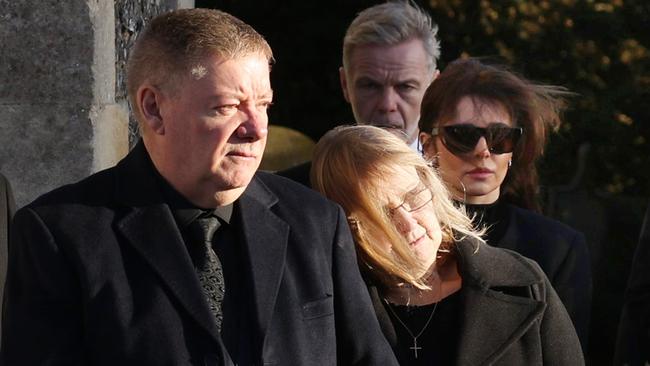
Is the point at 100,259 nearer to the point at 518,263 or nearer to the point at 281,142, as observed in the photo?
the point at 518,263

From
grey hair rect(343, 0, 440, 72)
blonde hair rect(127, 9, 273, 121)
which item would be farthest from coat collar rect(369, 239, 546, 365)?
grey hair rect(343, 0, 440, 72)

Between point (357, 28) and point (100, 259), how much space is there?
8.79 ft

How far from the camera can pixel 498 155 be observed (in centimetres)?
438

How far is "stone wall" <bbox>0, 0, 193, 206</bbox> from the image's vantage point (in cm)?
441

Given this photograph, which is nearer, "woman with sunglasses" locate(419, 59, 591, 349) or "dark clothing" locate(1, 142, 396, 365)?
"dark clothing" locate(1, 142, 396, 365)

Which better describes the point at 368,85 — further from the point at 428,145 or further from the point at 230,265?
the point at 230,265

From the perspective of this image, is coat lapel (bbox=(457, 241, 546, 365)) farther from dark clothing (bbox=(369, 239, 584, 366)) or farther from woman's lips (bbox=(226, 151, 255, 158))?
woman's lips (bbox=(226, 151, 255, 158))

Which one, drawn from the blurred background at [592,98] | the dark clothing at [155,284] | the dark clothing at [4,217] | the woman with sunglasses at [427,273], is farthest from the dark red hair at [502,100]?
the blurred background at [592,98]

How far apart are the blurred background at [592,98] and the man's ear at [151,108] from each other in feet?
17.9

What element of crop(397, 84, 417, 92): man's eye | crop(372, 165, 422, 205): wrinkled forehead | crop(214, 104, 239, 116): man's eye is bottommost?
crop(397, 84, 417, 92): man's eye

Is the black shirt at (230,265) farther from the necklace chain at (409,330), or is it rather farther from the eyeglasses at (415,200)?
the necklace chain at (409,330)

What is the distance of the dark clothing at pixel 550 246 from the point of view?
4316mm

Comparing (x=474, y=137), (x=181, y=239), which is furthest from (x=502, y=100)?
(x=181, y=239)

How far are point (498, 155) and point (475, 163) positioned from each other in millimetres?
74
